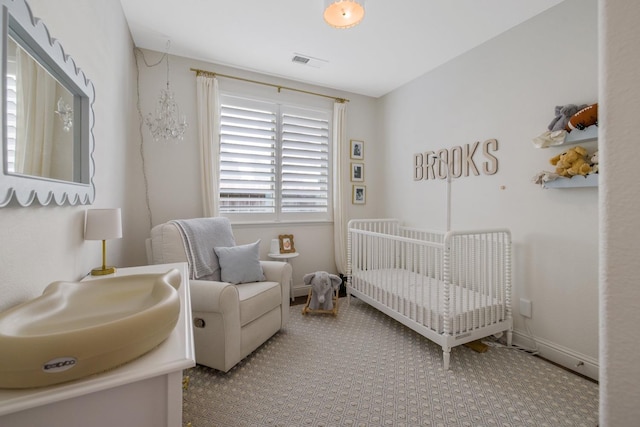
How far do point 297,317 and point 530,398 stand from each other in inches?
70.3

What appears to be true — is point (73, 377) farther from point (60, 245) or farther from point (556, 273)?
point (556, 273)

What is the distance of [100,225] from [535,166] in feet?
9.06

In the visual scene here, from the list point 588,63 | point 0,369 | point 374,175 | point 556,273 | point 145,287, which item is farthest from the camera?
point 374,175

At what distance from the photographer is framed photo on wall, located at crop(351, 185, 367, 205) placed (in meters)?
3.57

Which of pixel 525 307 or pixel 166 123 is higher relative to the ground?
pixel 166 123

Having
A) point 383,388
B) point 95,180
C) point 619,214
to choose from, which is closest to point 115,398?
point 619,214

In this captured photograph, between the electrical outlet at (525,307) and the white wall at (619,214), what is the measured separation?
212 centimetres

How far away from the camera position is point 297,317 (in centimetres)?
268

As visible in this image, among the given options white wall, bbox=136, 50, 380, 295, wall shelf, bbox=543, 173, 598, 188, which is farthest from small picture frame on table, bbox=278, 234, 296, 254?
wall shelf, bbox=543, 173, 598, 188

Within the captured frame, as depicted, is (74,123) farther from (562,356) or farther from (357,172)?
(562,356)

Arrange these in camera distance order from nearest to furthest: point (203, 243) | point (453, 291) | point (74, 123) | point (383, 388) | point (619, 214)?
point (619, 214), point (74, 123), point (383, 388), point (453, 291), point (203, 243)

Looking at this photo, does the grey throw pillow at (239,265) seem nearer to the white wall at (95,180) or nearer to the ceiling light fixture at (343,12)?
the white wall at (95,180)

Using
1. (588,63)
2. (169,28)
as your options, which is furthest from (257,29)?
(588,63)

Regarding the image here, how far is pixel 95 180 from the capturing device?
1507 mm
